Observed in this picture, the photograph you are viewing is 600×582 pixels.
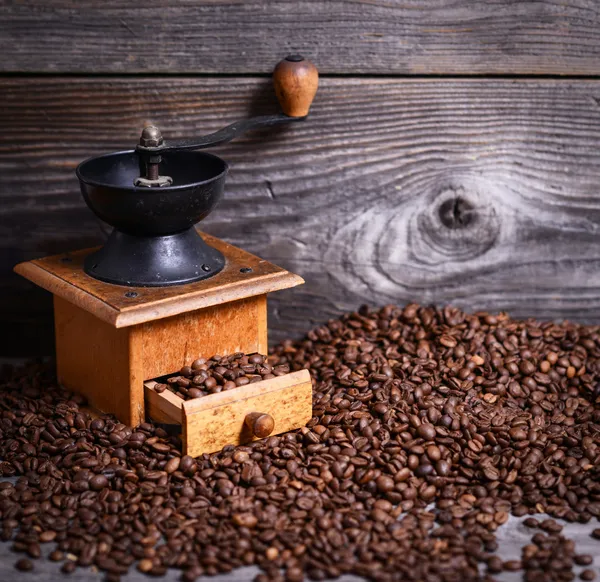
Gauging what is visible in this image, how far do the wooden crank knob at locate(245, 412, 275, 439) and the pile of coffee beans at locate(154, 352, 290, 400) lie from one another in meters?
0.08

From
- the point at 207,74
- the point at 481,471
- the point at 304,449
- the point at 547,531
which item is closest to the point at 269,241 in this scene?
the point at 207,74

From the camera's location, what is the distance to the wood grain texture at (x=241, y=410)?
2.07 m

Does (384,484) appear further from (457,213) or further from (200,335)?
(457,213)

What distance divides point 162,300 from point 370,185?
32.2 inches

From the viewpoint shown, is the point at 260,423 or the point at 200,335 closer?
the point at 260,423

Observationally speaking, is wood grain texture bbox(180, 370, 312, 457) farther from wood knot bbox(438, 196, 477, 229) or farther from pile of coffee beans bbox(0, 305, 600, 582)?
wood knot bbox(438, 196, 477, 229)

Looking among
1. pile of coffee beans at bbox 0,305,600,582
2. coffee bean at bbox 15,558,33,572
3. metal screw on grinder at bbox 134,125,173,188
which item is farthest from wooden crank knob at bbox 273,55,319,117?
coffee bean at bbox 15,558,33,572

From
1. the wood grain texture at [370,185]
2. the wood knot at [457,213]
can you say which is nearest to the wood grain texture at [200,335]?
the wood grain texture at [370,185]

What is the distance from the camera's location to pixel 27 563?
181 cm

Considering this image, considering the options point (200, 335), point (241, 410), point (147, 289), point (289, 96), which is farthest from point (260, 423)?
point (289, 96)

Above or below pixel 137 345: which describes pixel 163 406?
below

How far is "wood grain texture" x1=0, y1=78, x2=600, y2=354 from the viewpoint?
2.56 meters

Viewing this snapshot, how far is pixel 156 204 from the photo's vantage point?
2109 mm

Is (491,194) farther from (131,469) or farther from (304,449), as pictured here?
(131,469)
